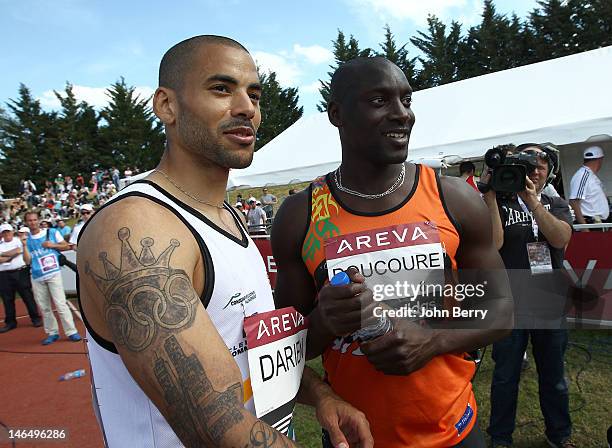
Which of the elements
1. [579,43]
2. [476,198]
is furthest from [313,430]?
[579,43]

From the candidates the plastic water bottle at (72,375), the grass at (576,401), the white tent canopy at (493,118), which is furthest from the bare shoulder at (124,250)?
the white tent canopy at (493,118)

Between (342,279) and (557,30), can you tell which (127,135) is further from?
(342,279)

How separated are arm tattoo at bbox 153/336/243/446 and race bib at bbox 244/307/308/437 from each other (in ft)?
1.01

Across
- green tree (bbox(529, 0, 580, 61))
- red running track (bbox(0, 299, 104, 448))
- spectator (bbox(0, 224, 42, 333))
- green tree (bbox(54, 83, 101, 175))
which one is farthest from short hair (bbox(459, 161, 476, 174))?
green tree (bbox(54, 83, 101, 175))

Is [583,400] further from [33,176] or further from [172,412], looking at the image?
[33,176]

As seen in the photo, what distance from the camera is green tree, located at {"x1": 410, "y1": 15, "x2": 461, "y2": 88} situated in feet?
132

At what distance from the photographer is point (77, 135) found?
154ft

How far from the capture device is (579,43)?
33.7 metres

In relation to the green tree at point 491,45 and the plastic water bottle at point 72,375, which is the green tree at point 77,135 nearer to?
the green tree at point 491,45

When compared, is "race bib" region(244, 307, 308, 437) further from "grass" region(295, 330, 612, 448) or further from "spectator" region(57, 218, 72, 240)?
"spectator" region(57, 218, 72, 240)

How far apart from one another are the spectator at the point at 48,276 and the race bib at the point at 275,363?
6.90 meters

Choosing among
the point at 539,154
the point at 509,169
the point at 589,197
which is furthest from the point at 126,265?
the point at 589,197

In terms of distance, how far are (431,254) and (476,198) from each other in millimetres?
354

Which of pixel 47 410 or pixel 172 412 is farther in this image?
pixel 47 410
